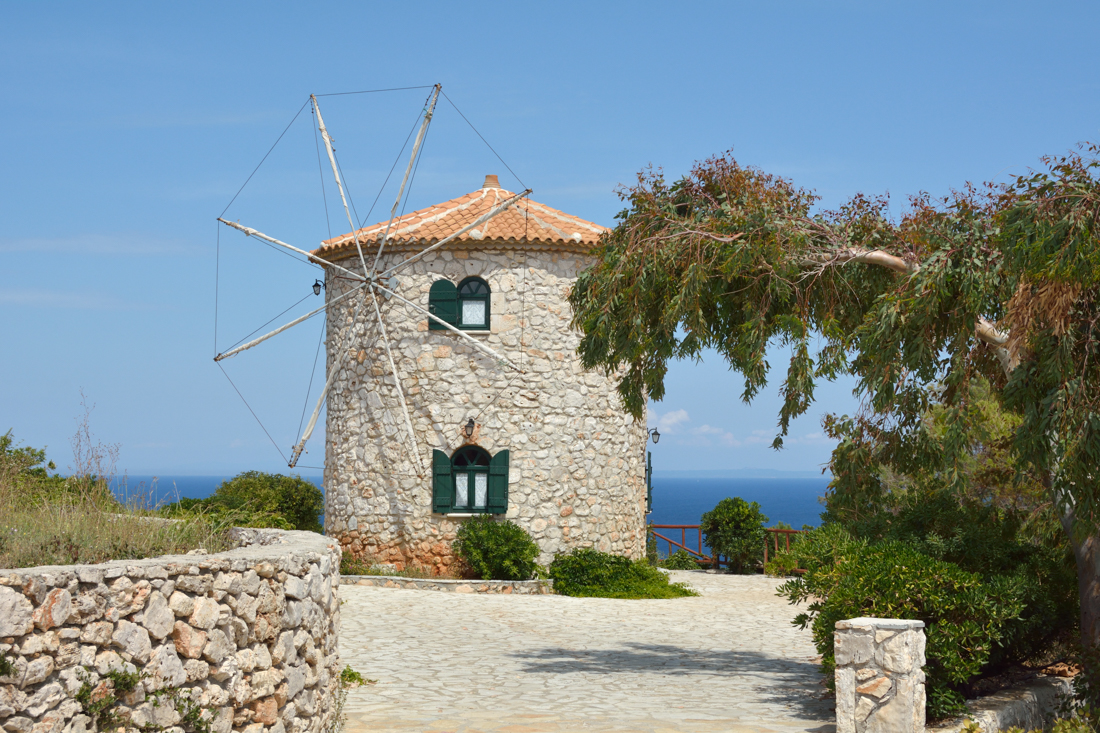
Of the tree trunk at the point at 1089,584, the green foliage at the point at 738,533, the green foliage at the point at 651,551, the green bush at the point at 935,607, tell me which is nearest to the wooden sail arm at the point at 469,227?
the green foliage at the point at 651,551

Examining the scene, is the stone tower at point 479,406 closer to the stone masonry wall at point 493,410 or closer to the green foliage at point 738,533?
the stone masonry wall at point 493,410

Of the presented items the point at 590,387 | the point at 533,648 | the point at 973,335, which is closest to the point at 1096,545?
the point at 973,335

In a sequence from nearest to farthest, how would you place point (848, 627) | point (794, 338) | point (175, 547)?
point (848, 627), point (175, 547), point (794, 338)

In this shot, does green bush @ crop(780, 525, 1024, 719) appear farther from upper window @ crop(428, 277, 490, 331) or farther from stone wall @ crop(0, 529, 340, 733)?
upper window @ crop(428, 277, 490, 331)

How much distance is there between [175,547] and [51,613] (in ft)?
9.48

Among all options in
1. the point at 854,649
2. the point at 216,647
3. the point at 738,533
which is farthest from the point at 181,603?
the point at 738,533

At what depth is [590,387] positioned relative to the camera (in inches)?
706

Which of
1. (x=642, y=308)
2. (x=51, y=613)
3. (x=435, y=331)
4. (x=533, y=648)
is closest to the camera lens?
(x=51, y=613)

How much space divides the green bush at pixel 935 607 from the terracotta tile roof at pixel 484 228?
1015 cm

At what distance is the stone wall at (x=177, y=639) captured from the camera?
480 cm

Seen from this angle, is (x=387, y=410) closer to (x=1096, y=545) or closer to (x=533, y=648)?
(x=533, y=648)

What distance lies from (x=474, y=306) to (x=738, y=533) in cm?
869

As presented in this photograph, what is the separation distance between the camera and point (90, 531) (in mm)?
7223

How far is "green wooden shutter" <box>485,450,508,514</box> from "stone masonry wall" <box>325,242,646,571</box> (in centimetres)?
14
